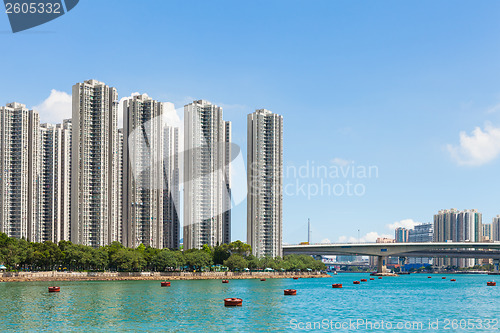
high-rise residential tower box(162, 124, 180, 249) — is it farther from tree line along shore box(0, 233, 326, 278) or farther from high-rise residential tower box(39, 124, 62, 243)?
high-rise residential tower box(39, 124, 62, 243)

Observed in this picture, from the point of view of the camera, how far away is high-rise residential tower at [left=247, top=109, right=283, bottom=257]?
598 ft

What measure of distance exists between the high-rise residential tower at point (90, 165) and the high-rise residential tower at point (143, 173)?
A: 13444 millimetres

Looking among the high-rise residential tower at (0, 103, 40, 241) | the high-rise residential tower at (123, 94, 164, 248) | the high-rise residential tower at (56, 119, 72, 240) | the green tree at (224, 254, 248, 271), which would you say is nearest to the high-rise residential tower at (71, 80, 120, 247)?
the high-rise residential tower at (123, 94, 164, 248)

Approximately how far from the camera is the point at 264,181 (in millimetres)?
182500

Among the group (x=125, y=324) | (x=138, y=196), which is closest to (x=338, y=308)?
(x=125, y=324)

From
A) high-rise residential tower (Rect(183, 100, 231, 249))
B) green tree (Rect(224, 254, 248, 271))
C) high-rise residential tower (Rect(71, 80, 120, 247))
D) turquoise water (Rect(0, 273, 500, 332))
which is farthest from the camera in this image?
high-rise residential tower (Rect(183, 100, 231, 249))

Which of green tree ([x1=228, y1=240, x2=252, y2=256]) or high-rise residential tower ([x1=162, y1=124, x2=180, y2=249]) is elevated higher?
high-rise residential tower ([x1=162, y1=124, x2=180, y2=249])

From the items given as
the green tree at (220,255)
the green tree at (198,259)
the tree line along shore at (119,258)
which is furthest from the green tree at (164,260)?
the green tree at (220,255)

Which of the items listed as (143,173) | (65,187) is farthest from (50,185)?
(143,173)

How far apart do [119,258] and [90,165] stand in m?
27.3

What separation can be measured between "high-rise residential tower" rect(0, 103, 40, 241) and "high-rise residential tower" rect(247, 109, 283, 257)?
64.8m

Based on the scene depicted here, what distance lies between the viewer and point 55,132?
580 ft

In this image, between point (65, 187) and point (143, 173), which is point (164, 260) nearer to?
point (143, 173)

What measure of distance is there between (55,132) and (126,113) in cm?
2230
